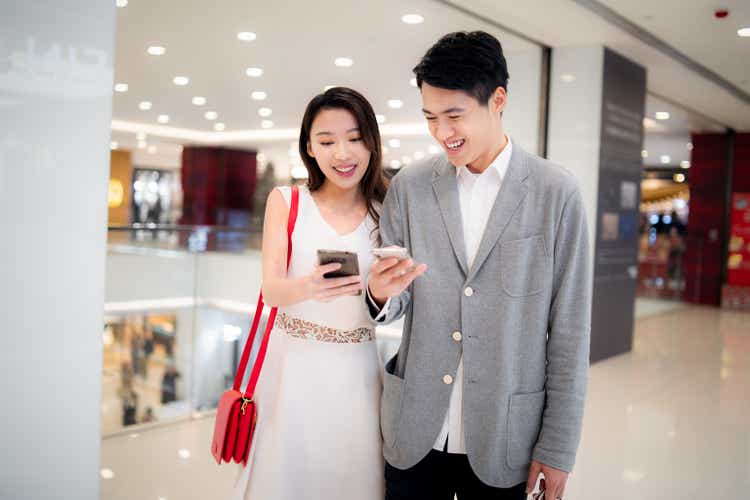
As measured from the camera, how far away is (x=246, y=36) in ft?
20.0

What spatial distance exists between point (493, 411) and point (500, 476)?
158 millimetres

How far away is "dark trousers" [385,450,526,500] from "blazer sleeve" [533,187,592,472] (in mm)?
150

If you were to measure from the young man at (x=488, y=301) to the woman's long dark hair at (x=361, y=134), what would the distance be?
1.13ft

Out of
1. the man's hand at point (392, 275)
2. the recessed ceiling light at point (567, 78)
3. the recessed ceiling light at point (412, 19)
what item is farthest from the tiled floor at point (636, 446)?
the recessed ceiling light at point (412, 19)

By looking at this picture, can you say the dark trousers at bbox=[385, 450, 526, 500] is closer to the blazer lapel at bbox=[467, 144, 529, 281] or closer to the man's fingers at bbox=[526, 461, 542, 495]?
the man's fingers at bbox=[526, 461, 542, 495]

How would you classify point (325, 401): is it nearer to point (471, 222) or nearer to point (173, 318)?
point (471, 222)

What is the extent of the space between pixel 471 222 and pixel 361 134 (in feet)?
1.56

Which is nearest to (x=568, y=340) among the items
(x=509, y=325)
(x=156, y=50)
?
(x=509, y=325)

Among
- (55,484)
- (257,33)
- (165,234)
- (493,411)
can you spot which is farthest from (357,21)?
(493,411)

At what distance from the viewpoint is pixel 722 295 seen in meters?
13.3

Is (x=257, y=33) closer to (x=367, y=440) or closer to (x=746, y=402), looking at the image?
(x=367, y=440)

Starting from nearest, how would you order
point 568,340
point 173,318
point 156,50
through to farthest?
point 568,340, point 156,50, point 173,318

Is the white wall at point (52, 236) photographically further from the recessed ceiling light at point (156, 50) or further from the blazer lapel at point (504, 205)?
the recessed ceiling light at point (156, 50)

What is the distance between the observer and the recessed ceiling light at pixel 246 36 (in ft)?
19.8
